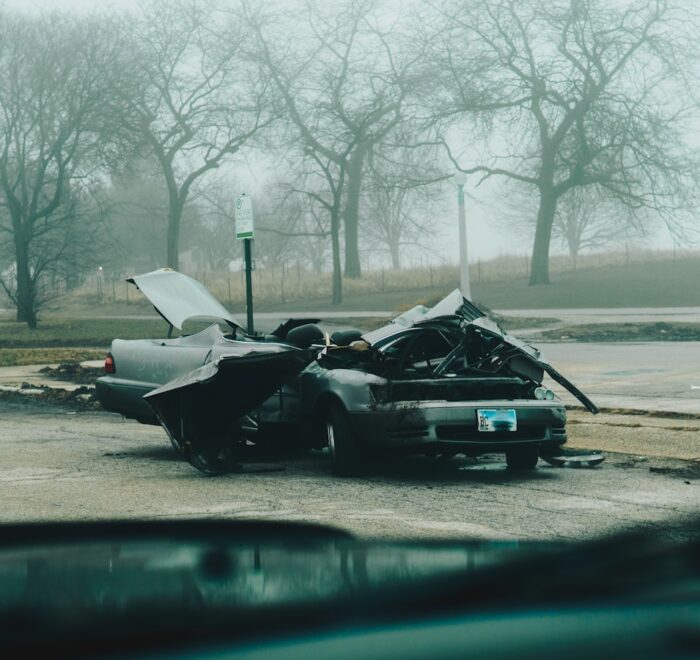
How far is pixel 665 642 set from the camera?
1630 millimetres

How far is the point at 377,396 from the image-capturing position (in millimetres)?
7879

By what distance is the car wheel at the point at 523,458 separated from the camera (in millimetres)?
8352

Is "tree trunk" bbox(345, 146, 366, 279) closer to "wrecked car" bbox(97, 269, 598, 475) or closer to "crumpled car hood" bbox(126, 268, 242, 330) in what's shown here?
"crumpled car hood" bbox(126, 268, 242, 330)

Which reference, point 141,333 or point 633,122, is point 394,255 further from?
point 141,333

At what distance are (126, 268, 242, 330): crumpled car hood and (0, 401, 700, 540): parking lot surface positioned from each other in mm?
1141

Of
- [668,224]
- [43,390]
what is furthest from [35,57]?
[43,390]

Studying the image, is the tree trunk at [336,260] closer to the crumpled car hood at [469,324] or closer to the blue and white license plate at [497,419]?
the crumpled car hood at [469,324]

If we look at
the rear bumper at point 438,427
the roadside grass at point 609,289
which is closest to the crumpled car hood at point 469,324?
the rear bumper at point 438,427

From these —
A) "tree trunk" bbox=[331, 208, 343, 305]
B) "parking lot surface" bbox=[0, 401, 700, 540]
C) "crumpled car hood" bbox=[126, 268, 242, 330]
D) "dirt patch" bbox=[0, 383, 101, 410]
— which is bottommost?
"parking lot surface" bbox=[0, 401, 700, 540]

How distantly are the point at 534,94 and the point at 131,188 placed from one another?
44.2m

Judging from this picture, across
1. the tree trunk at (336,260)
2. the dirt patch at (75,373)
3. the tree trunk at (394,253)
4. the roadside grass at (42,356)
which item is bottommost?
the dirt patch at (75,373)

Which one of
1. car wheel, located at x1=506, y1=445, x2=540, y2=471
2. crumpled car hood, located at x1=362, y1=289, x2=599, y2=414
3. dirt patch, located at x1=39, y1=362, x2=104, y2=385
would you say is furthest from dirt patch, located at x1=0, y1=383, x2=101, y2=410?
car wheel, located at x1=506, y1=445, x2=540, y2=471

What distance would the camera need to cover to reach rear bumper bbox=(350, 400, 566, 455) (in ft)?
25.3

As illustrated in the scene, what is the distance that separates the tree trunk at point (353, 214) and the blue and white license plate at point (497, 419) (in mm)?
47750
